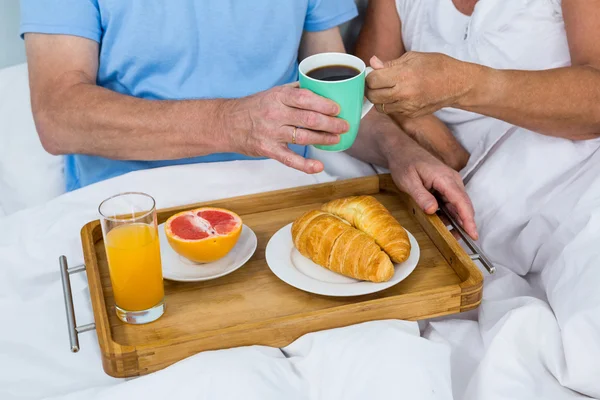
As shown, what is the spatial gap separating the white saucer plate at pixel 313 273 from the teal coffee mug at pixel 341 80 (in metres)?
0.22

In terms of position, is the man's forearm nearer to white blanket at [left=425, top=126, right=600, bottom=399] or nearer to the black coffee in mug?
the black coffee in mug

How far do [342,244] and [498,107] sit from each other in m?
0.46

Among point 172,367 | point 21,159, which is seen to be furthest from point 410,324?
point 21,159

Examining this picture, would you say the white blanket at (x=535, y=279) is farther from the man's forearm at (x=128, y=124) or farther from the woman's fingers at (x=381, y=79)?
the man's forearm at (x=128, y=124)

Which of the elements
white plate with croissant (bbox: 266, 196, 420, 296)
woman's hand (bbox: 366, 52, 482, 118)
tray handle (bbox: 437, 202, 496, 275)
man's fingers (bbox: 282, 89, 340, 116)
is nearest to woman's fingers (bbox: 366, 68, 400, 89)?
woman's hand (bbox: 366, 52, 482, 118)

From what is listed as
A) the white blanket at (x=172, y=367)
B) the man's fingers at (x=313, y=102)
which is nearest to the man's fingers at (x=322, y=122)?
the man's fingers at (x=313, y=102)

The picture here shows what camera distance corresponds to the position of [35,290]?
1.41 m

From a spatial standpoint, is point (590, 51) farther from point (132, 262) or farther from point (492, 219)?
point (132, 262)

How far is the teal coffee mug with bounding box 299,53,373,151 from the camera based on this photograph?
1230 millimetres

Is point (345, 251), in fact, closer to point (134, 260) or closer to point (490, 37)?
point (134, 260)

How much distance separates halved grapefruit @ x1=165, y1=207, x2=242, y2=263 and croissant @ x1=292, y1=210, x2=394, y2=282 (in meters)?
0.11

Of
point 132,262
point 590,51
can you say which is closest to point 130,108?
point 132,262

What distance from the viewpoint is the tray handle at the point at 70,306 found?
3.85 ft

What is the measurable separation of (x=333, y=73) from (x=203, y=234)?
1.15 ft
